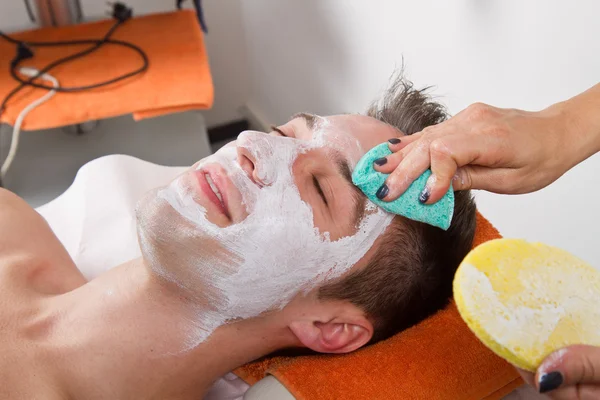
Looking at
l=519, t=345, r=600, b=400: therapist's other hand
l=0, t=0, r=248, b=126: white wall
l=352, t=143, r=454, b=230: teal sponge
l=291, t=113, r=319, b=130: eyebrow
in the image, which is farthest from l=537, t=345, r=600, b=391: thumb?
l=0, t=0, r=248, b=126: white wall

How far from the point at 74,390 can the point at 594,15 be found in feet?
3.52

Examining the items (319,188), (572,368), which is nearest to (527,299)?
(572,368)

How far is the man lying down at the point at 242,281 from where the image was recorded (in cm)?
88

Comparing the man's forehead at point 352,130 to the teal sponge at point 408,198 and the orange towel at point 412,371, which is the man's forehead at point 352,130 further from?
the orange towel at point 412,371

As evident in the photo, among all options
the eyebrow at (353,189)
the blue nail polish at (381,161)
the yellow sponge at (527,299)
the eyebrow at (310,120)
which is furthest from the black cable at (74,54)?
the yellow sponge at (527,299)

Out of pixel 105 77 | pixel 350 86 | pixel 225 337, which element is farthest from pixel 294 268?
pixel 105 77

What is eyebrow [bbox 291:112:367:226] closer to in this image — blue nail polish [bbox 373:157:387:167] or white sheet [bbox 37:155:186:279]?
blue nail polish [bbox 373:157:387:167]

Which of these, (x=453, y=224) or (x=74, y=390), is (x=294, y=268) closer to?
(x=453, y=224)

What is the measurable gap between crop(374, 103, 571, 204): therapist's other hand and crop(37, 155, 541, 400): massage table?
0.63m

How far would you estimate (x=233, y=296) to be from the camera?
0.90 m

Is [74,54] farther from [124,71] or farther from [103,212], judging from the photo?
[103,212]

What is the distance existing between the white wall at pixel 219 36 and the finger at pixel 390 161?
5.61 ft

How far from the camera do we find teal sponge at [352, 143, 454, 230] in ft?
2.60

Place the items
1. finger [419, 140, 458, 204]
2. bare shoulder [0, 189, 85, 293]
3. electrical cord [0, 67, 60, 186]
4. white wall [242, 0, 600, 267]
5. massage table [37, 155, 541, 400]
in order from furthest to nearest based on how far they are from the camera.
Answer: electrical cord [0, 67, 60, 186], massage table [37, 155, 541, 400], bare shoulder [0, 189, 85, 293], white wall [242, 0, 600, 267], finger [419, 140, 458, 204]
